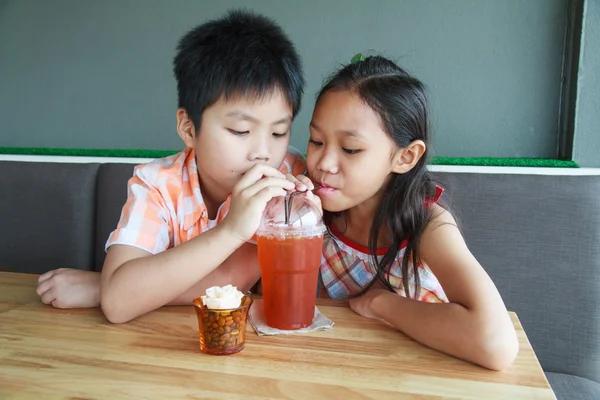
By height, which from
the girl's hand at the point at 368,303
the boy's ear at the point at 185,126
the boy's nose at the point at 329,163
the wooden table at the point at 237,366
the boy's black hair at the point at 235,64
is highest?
the boy's black hair at the point at 235,64

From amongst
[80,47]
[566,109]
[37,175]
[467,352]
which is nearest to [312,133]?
[467,352]

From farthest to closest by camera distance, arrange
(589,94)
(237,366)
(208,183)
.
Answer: (589,94)
(208,183)
(237,366)

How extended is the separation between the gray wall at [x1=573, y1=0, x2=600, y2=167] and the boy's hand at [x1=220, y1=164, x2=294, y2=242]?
1357 mm

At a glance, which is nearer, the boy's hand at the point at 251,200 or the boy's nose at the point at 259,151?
the boy's hand at the point at 251,200

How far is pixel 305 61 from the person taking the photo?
239 cm

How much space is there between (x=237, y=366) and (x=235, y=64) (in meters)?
0.69

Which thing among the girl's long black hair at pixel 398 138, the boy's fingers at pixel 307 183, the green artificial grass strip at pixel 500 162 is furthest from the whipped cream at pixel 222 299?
the green artificial grass strip at pixel 500 162

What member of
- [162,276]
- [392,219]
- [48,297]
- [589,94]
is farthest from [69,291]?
[589,94]

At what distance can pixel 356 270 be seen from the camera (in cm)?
144

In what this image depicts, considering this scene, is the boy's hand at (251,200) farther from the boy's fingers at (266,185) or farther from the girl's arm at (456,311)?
the girl's arm at (456,311)

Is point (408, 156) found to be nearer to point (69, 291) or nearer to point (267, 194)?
point (267, 194)

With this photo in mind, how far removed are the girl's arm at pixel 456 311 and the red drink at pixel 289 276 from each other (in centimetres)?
14

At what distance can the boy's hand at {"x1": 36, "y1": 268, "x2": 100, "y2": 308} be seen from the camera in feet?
3.76

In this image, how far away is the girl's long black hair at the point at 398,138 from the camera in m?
1.21
